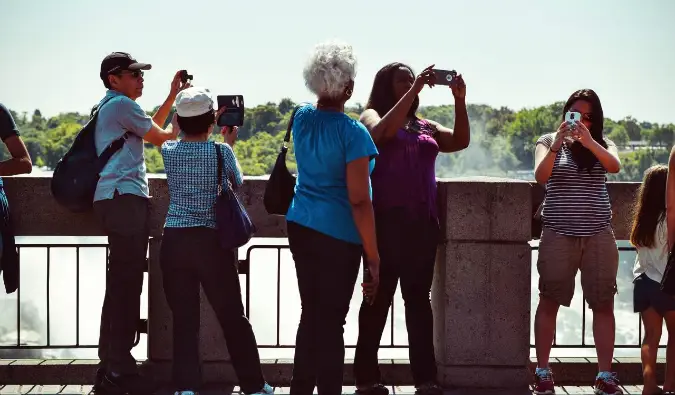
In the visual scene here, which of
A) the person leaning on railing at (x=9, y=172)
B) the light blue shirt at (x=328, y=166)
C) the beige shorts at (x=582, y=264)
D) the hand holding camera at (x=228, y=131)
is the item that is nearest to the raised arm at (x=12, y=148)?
the person leaning on railing at (x=9, y=172)

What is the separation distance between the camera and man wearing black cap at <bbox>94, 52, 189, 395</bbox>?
5.12 m

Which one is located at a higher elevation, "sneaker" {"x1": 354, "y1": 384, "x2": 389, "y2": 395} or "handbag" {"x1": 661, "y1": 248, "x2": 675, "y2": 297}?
"handbag" {"x1": 661, "y1": 248, "x2": 675, "y2": 297}

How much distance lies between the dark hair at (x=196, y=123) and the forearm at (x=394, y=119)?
0.91 metres

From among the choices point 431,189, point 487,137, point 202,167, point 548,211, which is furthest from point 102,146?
point 487,137

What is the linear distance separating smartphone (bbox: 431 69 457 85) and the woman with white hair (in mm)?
926

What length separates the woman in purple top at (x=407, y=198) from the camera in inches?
203

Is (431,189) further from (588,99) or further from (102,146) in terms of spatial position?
(102,146)

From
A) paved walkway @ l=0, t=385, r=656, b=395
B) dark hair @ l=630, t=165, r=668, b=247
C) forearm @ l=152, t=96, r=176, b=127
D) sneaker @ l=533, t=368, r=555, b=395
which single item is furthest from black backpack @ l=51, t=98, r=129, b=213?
dark hair @ l=630, t=165, r=668, b=247

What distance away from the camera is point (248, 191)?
230 inches

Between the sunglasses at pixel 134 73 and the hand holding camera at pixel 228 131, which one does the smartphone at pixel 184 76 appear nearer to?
the sunglasses at pixel 134 73

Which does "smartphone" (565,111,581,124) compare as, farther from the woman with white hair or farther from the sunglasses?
the sunglasses

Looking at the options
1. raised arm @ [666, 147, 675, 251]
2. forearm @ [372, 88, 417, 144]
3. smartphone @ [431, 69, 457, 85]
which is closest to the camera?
raised arm @ [666, 147, 675, 251]

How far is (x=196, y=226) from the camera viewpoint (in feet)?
15.6

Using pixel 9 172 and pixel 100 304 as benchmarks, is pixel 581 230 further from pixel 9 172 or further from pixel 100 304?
pixel 100 304
